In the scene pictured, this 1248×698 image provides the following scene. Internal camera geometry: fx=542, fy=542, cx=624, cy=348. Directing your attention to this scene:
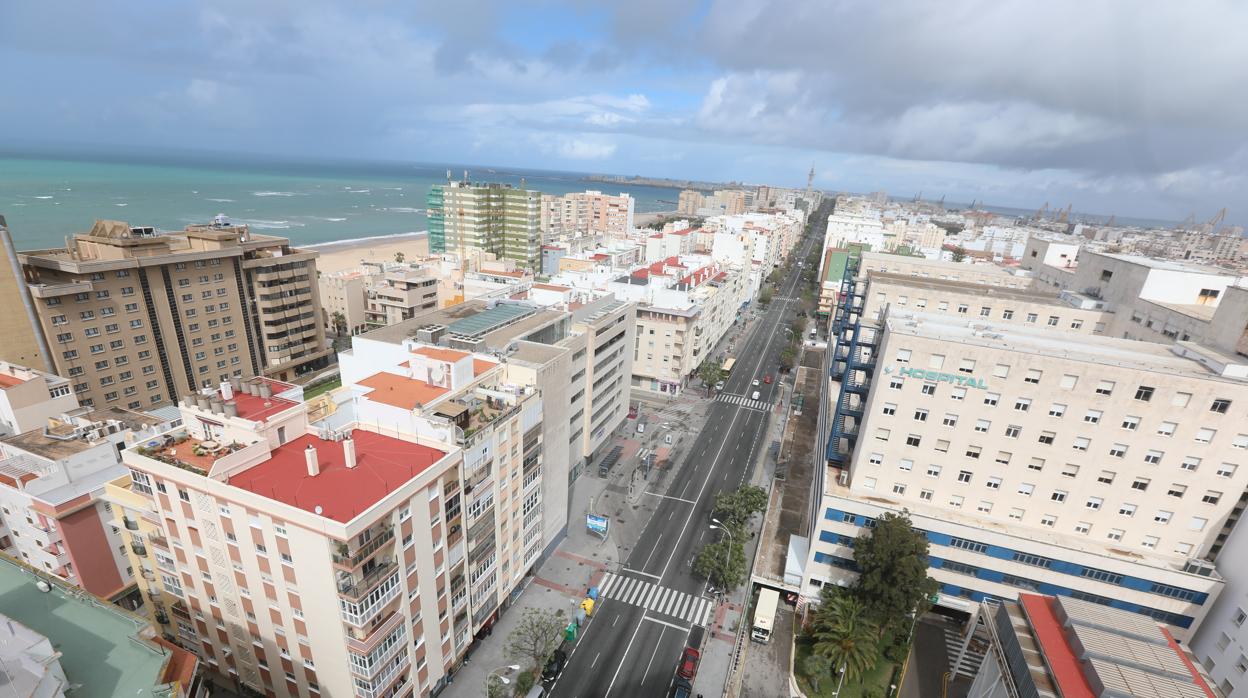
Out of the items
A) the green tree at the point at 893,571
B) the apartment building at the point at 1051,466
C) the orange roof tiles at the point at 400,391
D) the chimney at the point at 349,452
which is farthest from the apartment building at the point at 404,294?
the green tree at the point at 893,571

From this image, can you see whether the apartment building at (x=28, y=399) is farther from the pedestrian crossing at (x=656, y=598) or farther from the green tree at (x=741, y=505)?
the green tree at (x=741, y=505)

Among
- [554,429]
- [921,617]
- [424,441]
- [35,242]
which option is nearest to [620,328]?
[554,429]

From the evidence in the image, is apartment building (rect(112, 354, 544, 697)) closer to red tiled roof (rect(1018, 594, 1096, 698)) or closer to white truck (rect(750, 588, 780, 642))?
white truck (rect(750, 588, 780, 642))

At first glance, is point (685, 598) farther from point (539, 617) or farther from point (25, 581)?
point (25, 581)

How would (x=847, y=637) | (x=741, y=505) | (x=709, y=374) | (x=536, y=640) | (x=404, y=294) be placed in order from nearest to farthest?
(x=536, y=640), (x=847, y=637), (x=741, y=505), (x=709, y=374), (x=404, y=294)

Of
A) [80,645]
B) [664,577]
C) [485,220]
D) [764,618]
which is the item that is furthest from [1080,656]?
[485,220]

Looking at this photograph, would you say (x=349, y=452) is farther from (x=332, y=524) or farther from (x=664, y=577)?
(x=664, y=577)

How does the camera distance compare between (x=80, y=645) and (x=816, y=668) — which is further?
(x=816, y=668)
